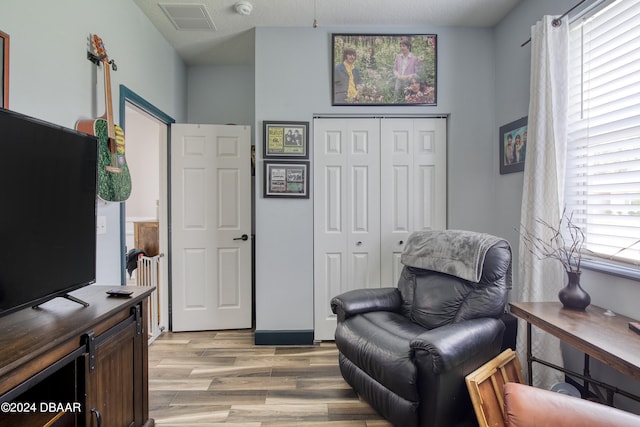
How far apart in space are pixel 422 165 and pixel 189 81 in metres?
2.68

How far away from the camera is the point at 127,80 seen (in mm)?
2240

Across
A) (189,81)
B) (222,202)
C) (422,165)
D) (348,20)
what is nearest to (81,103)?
(222,202)

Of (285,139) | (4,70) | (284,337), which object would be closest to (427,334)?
(284,337)

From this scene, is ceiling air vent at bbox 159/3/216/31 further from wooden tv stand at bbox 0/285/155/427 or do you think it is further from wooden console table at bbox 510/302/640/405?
wooden console table at bbox 510/302/640/405

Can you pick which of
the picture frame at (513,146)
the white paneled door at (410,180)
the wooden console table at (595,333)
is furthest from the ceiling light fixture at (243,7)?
the wooden console table at (595,333)

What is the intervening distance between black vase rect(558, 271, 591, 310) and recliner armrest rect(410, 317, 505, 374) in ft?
1.24

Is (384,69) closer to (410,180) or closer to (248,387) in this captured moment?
(410,180)

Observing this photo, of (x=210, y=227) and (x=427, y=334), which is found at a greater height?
(x=210, y=227)

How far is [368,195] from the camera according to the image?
2785 millimetres

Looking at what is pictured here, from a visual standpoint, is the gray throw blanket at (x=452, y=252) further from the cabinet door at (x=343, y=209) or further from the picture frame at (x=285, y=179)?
the picture frame at (x=285, y=179)

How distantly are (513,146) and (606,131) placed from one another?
2.44 ft

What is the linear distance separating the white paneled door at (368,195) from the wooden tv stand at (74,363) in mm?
1629

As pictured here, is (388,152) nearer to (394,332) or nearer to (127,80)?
(394,332)

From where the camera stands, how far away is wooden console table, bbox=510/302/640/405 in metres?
1.15
